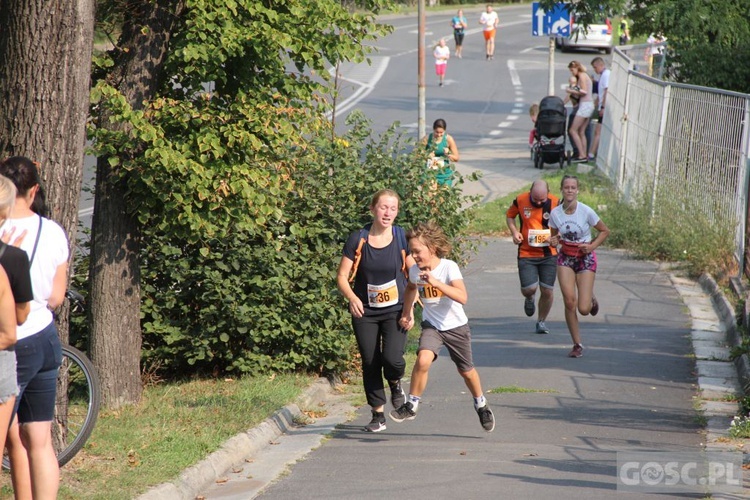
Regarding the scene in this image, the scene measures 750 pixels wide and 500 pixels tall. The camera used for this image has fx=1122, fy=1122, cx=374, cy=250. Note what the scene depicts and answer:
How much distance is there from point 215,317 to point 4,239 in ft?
12.9

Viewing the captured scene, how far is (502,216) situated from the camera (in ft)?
63.7

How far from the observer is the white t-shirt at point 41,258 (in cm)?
543

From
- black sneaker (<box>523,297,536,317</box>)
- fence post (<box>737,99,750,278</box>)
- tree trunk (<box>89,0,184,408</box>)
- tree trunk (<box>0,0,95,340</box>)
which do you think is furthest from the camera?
fence post (<box>737,99,750,278</box>)

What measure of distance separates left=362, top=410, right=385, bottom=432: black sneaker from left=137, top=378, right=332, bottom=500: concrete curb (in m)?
0.62

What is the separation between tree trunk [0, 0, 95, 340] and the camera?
6.82 meters

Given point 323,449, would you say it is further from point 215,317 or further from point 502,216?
point 502,216

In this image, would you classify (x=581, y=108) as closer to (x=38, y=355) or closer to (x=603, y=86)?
(x=603, y=86)

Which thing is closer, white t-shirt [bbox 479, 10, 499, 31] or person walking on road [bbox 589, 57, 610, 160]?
person walking on road [bbox 589, 57, 610, 160]

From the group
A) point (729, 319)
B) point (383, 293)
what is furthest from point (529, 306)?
point (383, 293)

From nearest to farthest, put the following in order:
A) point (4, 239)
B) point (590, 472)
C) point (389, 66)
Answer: point (4, 239) < point (590, 472) < point (389, 66)

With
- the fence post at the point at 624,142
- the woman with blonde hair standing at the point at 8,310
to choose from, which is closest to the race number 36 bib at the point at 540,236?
the woman with blonde hair standing at the point at 8,310

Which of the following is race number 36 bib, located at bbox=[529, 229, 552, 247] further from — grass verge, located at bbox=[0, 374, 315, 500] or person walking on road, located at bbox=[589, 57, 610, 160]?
person walking on road, located at bbox=[589, 57, 610, 160]

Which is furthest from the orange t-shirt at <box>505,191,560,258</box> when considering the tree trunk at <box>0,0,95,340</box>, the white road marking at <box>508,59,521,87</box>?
the white road marking at <box>508,59,521,87</box>

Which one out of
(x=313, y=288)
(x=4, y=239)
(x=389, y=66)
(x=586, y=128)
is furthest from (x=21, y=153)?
(x=389, y=66)
